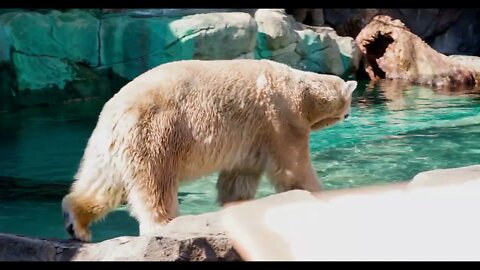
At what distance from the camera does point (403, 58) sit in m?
13.9

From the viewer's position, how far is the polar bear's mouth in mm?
14398

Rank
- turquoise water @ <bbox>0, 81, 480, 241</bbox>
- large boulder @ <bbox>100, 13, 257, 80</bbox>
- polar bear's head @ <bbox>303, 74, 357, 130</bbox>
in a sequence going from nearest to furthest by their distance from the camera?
polar bear's head @ <bbox>303, 74, 357, 130</bbox>, turquoise water @ <bbox>0, 81, 480, 241</bbox>, large boulder @ <bbox>100, 13, 257, 80</bbox>

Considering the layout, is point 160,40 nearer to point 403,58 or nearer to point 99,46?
point 99,46

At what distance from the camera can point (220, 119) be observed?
3340 mm

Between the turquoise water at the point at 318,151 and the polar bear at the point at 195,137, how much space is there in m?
1.11

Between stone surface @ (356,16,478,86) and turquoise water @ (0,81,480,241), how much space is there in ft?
6.26

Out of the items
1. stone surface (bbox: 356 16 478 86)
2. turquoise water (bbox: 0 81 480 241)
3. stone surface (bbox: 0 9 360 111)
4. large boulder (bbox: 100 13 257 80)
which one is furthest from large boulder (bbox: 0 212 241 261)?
stone surface (bbox: 356 16 478 86)

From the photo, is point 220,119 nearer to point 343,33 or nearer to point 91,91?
point 91,91

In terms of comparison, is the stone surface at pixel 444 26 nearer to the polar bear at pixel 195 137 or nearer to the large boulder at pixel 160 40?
the large boulder at pixel 160 40

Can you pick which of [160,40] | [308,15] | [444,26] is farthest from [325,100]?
[444,26]

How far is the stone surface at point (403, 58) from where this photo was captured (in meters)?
13.3

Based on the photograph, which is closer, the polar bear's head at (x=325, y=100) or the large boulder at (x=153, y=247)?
the large boulder at (x=153, y=247)

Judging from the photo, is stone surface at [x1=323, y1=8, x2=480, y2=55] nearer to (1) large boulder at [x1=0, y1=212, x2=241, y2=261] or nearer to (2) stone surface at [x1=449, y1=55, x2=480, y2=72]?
(2) stone surface at [x1=449, y1=55, x2=480, y2=72]

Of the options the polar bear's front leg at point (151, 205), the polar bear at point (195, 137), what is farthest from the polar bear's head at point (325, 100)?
the polar bear's front leg at point (151, 205)
